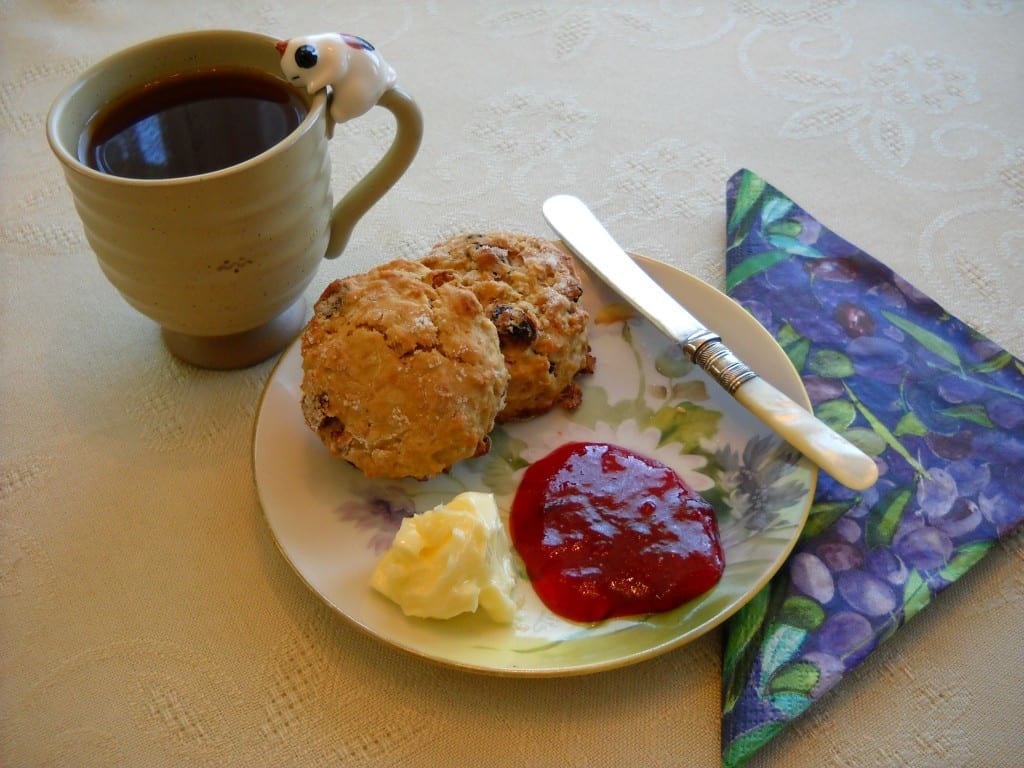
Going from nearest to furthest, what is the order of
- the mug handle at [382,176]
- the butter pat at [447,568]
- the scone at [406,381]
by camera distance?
the butter pat at [447,568]
the scone at [406,381]
the mug handle at [382,176]

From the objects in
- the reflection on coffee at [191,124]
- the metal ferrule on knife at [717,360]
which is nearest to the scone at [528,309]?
the metal ferrule on knife at [717,360]

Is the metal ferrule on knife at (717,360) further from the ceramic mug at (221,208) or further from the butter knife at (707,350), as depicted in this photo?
the ceramic mug at (221,208)

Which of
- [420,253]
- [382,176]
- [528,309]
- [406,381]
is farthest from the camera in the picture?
[420,253]

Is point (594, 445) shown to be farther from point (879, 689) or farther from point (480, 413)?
point (879, 689)

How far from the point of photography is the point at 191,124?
4.45 feet

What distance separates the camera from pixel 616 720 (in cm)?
110

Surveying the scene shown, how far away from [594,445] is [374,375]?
0.34 m

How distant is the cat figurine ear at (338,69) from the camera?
126 cm

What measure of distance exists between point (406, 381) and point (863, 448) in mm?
692

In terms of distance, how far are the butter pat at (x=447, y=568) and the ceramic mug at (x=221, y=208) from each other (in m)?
0.45

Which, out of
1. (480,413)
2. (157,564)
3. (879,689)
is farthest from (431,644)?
(879,689)

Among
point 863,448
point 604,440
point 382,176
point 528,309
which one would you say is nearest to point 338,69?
point 382,176

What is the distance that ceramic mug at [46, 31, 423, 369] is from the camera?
1199 mm

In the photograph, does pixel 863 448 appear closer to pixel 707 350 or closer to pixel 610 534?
pixel 707 350
